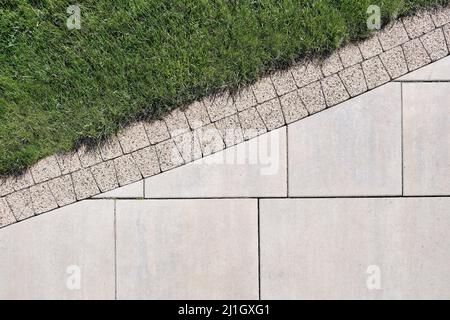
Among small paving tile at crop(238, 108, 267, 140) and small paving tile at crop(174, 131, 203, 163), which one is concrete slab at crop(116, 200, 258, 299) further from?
small paving tile at crop(238, 108, 267, 140)

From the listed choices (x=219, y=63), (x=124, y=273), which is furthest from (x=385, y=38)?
(x=124, y=273)

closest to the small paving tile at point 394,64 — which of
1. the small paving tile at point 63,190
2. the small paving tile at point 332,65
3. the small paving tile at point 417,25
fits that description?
the small paving tile at point 417,25

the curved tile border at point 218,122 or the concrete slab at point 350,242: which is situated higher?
the curved tile border at point 218,122

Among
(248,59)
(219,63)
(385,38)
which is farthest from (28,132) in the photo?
(385,38)

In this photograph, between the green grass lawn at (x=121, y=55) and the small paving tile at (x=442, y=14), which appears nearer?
the green grass lawn at (x=121, y=55)

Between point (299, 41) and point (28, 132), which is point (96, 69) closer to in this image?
point (28, 132)

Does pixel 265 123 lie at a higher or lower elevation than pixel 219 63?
lower

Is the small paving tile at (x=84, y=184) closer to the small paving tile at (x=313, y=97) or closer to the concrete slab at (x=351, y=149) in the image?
the concrete slab at (x=351, y=149)
